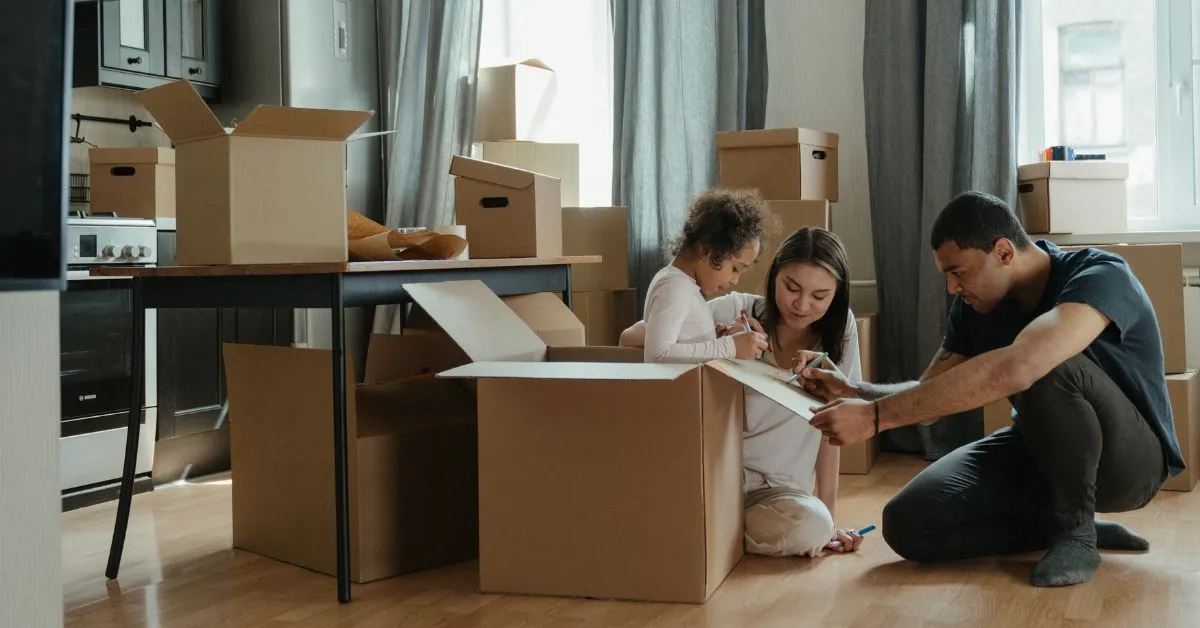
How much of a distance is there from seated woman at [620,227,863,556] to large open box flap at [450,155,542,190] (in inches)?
24.2

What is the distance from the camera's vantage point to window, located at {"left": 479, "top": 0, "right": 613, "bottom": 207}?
4.25m

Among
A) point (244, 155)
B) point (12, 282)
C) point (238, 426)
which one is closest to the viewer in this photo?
point (12, 282)

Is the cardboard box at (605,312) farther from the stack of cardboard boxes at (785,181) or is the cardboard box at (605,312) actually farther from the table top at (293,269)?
the table top at (293,269)

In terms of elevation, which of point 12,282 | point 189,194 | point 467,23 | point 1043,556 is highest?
point 467,23

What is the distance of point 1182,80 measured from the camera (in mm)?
3539

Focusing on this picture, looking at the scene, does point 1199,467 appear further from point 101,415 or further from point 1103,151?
point 101,415

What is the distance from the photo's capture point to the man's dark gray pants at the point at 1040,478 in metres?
2.13

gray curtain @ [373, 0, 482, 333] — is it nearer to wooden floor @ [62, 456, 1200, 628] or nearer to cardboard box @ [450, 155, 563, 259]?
cardboard box @ [450, 155, 563, 259]

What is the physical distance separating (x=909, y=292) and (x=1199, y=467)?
3.22 ft

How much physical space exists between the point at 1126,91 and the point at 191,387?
316cm

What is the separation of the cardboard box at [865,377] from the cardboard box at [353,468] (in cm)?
132

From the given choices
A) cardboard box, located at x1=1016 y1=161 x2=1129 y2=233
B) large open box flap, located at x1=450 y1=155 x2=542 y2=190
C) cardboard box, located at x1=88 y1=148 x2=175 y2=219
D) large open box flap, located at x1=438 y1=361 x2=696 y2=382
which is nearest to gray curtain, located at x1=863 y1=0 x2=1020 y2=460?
→ cardboard box, located at x1=1016 y1=161 x2=1129 y2=233

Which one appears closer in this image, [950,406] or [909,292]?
[950,406]

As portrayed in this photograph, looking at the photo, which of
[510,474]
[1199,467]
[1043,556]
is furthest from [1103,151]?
[510,474]
